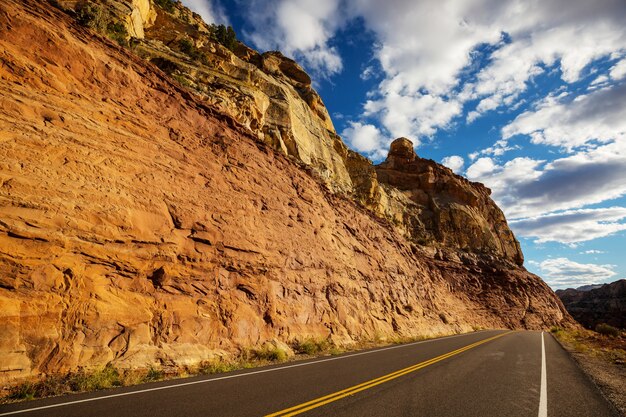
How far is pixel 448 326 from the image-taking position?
33562 mm

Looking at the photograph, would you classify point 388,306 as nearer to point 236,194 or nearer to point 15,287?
point 236,194

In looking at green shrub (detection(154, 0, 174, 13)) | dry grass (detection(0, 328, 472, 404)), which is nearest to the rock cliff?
dry grass (detection(0, 328, 472, 404))

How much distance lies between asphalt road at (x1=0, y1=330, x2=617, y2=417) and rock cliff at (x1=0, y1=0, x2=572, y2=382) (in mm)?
2518

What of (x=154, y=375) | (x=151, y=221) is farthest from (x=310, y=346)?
(x=151, y=221)

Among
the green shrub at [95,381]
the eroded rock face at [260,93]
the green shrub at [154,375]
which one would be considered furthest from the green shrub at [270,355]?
the eroded rock face at [260,93]

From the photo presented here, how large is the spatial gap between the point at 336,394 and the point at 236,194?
1122cm

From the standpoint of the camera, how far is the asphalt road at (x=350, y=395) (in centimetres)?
563

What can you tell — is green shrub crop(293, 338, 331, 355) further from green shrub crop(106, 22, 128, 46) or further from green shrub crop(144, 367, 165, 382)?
green shrub crop(106, 22, 128, 46)

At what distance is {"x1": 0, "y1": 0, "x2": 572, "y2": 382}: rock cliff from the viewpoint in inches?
340

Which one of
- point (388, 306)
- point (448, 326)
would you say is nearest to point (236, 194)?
point (388, 306)

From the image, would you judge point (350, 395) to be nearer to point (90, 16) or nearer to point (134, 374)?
→ point (134, 374)

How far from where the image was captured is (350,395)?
21.8 feet

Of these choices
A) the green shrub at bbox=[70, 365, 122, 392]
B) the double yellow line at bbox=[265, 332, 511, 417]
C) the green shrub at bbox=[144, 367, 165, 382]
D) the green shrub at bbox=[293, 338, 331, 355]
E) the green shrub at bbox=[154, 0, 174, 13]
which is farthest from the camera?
the green shrub at bbox=[154, 0, 174, 13]

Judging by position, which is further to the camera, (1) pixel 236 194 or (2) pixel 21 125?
(1) pixel 236 194
